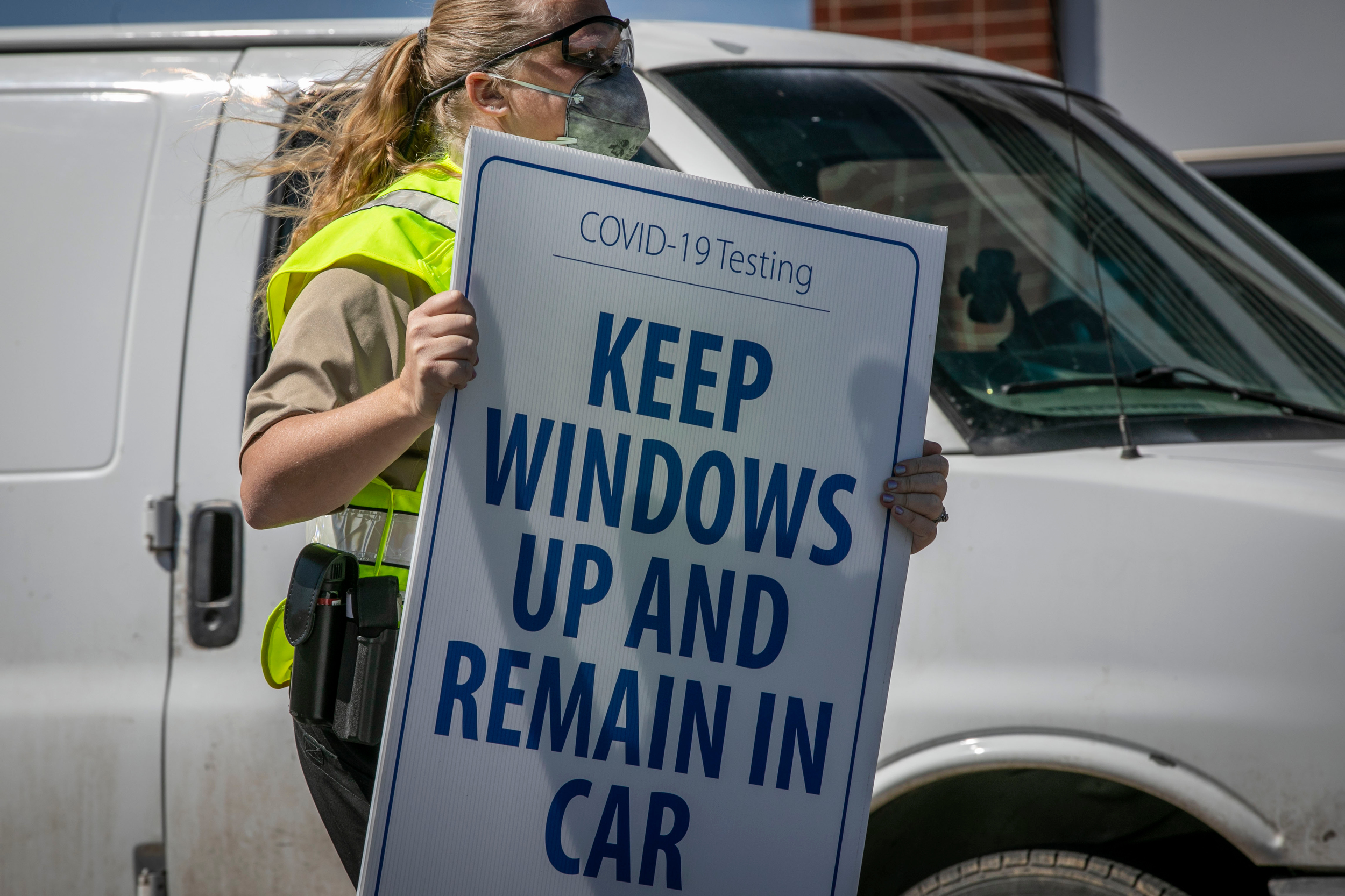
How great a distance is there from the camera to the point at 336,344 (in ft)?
4.49

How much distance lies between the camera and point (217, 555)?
204 cm

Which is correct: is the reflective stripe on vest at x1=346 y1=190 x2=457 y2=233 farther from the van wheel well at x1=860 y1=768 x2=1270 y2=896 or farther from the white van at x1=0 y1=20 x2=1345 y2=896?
the van wheel well at x1=860 y1=768 x2=1270 y2=896

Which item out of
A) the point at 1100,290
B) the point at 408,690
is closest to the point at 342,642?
the point at 408,690

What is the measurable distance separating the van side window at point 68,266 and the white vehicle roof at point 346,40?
7.9 inches

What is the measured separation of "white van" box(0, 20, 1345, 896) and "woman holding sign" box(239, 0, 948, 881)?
1.44 ft

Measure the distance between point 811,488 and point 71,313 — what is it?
1486 millimetres

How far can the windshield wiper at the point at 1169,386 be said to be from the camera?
6.64 feet

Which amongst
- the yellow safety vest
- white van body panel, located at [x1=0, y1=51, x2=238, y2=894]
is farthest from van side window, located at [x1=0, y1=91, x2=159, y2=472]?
the yellow safety vest

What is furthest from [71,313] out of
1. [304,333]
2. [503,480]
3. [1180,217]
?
[1180,217]

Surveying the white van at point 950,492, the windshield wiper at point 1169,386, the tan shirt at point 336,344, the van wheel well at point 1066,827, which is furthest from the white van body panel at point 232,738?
the windshield wiper at point 1169,386

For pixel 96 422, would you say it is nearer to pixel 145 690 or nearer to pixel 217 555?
pixel 217 555

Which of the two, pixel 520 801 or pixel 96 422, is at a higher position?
pixel 96 422

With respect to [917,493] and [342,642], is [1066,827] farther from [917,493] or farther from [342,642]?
[342,642]

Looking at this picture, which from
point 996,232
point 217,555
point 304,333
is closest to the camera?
point 304,333
